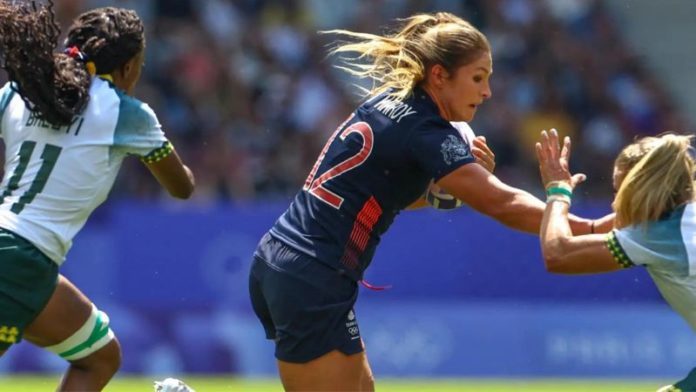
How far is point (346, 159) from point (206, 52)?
9250 mm

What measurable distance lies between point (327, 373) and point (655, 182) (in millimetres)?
1419

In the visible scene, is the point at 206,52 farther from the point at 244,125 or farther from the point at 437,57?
the point at 437,57

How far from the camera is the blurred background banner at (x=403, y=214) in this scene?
11.6 m

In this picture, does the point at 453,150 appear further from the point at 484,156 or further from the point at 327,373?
the point at 327,373

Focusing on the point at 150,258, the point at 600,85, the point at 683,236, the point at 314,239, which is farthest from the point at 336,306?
the point at 600,85

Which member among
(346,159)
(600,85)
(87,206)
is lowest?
(600,85)

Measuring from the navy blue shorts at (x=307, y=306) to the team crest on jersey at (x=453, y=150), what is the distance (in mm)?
618

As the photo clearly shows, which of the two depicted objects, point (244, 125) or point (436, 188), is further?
point (244, 125)

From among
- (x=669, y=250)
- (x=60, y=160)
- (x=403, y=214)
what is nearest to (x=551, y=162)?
(x=669, y=250)

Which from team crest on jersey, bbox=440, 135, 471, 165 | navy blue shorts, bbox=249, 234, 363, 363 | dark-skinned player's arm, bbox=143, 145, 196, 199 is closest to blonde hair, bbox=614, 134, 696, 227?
team crest on jersey, bbox=440, 135, 471, 165

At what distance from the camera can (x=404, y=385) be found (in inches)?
417

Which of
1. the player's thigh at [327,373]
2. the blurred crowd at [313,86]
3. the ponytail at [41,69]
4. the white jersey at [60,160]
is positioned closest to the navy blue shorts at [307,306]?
the player's thigh at [327,373]

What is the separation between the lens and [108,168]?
5672 millimetres

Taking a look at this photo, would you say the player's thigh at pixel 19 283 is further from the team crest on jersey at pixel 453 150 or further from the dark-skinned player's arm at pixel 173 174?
the team crest on jersey at pixel 453 150
